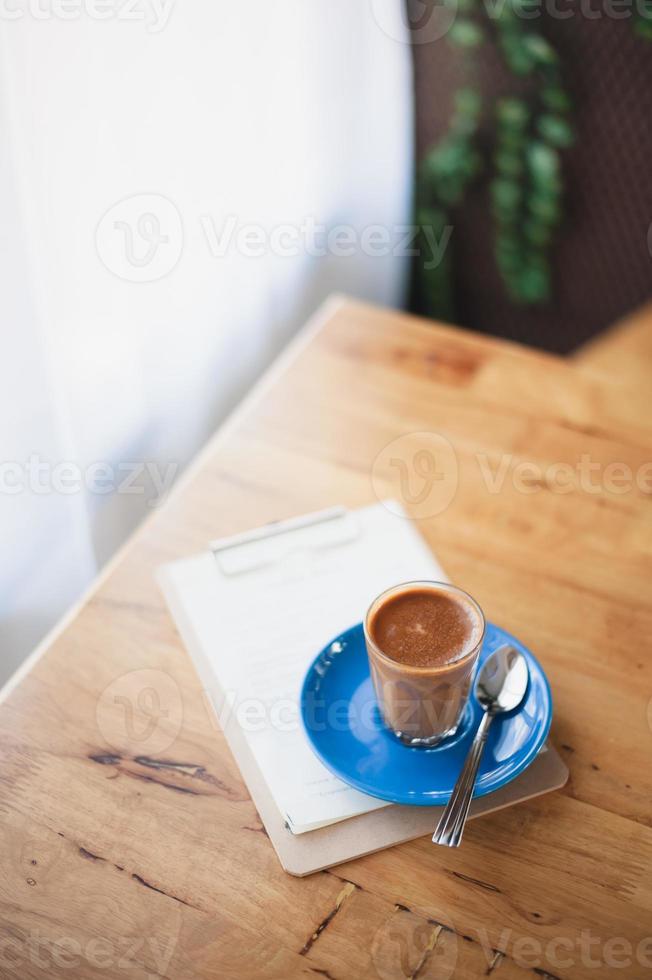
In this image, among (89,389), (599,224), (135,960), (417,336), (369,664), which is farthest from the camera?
(599,224)

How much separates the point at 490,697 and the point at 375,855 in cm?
17

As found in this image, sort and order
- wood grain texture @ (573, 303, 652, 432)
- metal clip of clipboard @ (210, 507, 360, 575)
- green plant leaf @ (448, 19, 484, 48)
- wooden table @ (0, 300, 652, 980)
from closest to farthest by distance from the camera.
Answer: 1. wooden table @ (0, 300, 652, 980)
2. metal clip of clipboard @ (210, 507, 360, 575)
3. wood grain texture @ (573, 303, 652, 432)
4. green plant leaf @ (448, 19, 484, 48)

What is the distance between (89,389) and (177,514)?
24 centimetres

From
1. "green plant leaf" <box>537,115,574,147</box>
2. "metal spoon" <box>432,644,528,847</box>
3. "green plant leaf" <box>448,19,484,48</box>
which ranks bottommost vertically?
"metal spoon" <box>432,644,528,847</box>

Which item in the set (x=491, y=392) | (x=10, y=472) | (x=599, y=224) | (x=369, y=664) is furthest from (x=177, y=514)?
(x=599, y=224)

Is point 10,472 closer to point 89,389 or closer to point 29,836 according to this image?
point 89,389

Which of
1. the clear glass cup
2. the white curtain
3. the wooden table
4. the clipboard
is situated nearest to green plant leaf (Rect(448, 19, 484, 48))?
the white curtain

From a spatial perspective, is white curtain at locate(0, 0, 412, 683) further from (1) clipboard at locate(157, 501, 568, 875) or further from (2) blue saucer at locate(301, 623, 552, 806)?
(2) blue saucer at locate(301, 623, 552, 806)

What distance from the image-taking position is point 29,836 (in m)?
0.75

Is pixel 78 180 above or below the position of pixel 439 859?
above

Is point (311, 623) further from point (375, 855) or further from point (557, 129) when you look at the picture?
point (557, 129)

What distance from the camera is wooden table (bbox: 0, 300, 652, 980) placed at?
2.24 feet

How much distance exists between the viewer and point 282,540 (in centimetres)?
99

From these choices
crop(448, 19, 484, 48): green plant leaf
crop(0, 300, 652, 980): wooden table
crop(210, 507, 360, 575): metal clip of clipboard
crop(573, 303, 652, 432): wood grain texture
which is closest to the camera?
crop(0, 300, 652, 980): wooden table
